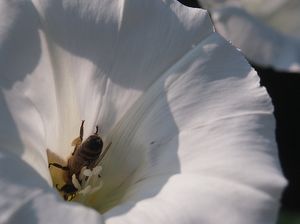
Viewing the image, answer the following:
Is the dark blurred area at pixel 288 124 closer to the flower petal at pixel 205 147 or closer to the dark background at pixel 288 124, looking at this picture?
the dark background at pixel 288 124

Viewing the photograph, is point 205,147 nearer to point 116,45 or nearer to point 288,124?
point 116,45

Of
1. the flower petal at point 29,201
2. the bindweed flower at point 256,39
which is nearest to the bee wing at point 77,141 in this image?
the flower petal at point 29,201

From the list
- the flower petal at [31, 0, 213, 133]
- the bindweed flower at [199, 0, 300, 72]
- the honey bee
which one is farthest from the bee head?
the bindweed flower at [199, 0, 300, 72]

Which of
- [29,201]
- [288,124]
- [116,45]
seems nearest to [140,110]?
[116,45]

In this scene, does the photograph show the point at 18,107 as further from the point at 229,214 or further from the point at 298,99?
the point at 298,99

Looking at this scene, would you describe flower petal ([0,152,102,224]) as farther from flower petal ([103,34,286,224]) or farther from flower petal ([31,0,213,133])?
flower petal ([31,0,213,133])

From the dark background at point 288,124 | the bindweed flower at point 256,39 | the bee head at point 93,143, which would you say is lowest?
the dark background at point 288,124

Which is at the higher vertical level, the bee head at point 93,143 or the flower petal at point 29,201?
the flower petal at point 29,201

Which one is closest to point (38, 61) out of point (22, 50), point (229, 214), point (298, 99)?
point (22, 50)
